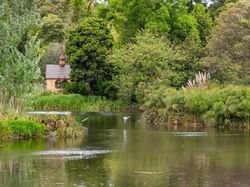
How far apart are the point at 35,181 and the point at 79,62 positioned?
44360 mm

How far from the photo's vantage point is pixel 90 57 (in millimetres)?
62312

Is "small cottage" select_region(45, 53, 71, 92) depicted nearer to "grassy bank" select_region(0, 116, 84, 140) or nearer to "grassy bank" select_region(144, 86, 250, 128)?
"grassy bank" select_region(144, 86, 250, 128)

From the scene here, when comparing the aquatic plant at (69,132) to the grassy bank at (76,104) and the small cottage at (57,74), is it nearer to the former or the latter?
the grassy bank at (76,104)

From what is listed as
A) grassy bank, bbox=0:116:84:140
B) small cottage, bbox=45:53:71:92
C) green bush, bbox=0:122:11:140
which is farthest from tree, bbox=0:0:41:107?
small cottage, bbox=45:53:71:92

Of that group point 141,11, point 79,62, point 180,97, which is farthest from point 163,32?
point 180,97

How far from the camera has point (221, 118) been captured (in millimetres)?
42938

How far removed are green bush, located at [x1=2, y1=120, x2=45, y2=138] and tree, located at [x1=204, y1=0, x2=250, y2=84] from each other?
21.5 m

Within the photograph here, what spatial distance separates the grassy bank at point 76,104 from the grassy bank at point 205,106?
38.5 ft

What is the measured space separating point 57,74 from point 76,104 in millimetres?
15363

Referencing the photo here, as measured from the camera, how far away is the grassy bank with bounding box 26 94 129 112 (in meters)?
60.2

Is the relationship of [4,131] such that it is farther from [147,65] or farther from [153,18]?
[153,18]

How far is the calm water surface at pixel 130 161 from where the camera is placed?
62.6ft

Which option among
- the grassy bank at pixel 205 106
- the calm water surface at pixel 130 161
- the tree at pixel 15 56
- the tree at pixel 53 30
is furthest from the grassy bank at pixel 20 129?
the tree at pixel 53 30

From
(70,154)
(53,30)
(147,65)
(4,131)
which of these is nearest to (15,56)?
(4,131)
